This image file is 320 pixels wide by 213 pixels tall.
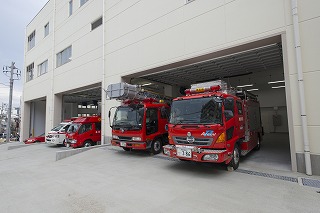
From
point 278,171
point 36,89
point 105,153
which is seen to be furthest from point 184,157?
point 36,89

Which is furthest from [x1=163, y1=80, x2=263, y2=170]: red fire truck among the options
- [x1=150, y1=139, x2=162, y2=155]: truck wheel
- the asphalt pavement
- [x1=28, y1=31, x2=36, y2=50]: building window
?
[x1=28, y1=31, x2=36, y2=50]: building window

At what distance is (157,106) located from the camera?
913 centimetres

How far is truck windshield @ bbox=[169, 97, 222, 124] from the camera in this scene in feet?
17.7

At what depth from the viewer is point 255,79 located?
14.1 metres

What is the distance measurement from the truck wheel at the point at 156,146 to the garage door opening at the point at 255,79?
11.9 feet

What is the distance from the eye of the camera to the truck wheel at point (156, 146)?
339 inches

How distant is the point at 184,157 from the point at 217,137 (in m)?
1.08

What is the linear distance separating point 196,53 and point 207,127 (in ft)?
12.3

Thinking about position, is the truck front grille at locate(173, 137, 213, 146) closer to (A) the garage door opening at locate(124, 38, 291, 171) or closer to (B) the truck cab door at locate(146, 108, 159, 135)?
(A) the garage door opening at locate(124, 38, 291, 171)

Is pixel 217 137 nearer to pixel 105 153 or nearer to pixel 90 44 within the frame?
pixel 105 153

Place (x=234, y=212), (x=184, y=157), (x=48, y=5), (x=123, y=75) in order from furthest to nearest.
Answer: (x=48, y=5), (x=123, y=75), (x=184, y=157), (x=234, y=212)

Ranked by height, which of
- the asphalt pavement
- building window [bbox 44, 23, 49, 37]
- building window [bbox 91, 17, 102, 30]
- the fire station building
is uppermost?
building window [bbox 44, 23, 49, 37]

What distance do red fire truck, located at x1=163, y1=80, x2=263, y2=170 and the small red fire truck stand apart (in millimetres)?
8238

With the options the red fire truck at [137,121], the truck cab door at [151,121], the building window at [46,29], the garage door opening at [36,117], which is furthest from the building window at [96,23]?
the garage door opening at [36,117]
